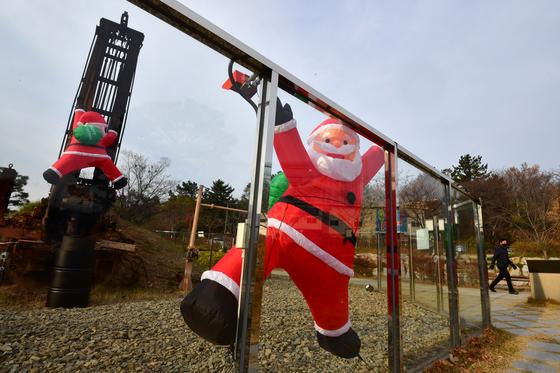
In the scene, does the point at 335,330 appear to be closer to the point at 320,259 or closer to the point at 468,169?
the point at 320,259

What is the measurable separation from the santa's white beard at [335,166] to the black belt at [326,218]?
0.88 ft

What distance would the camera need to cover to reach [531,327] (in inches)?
188

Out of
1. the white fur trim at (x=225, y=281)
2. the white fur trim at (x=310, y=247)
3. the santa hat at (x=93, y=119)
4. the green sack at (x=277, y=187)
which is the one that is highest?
the santa hat at (x=93, y=119)

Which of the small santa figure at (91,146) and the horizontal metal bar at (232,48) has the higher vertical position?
Result: the horizontal metal bar at (232,48)

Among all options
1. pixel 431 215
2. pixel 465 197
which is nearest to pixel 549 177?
pixel 465 197

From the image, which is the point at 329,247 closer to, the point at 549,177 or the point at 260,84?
the point at 260,84

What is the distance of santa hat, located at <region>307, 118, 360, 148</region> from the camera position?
2.01 metres

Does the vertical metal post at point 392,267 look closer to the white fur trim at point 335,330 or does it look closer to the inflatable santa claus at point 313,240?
the inflatable santa claus at point 313,240

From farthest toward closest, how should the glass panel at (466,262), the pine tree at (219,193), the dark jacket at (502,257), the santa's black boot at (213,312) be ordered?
the dark jacket at (502,257), the glass panel at (466,262), the pine tree at (219,193), the santa's black boot at (213,312)

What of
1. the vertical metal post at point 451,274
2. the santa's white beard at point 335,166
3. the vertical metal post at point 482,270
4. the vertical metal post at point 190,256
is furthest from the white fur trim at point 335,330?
the vertical metal post at point 482,270

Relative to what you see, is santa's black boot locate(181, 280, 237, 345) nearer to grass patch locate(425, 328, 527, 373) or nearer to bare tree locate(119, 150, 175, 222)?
bare tree locate(119, 150, 175, 222)

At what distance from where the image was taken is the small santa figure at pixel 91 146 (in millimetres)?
1319

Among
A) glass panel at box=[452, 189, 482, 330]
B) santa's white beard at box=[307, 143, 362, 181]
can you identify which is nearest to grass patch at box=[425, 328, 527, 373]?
glass panel at box=[452, 189, 482, 330]

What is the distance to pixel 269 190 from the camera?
1565 millimetres
